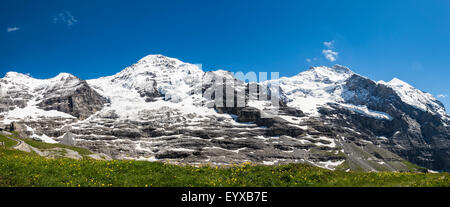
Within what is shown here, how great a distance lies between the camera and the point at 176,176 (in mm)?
21078

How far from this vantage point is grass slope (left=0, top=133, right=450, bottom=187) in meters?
19.6

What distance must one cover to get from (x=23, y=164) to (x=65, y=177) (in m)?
4.53

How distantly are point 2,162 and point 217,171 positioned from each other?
15541 millimetres

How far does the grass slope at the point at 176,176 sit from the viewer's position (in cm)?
1962
